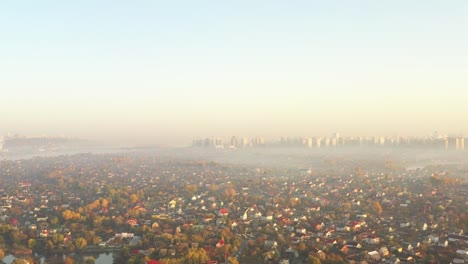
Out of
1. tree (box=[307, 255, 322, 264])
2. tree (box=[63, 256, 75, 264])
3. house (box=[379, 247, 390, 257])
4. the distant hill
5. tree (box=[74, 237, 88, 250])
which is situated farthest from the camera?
the distant hill

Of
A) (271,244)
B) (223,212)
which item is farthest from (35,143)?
(271,244)

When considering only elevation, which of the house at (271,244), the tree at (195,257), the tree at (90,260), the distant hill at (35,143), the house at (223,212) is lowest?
the tree at (90,260)

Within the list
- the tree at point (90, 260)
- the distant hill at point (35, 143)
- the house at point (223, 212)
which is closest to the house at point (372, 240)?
the house at point (223, 212)

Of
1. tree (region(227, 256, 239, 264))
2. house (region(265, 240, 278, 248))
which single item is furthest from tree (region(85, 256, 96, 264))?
house (region(265, 240, 278, 248))

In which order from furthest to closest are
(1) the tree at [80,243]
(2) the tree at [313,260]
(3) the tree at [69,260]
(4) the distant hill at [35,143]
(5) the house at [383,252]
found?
(4) the distant hill at [35,143] < (1) the tree at [80,243] < (5) the house at [383,252] < (3) the tree at [69,260] < (2) the tree at [313,260]

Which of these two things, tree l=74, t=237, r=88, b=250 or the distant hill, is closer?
tree l=74, t=237, r=88, b=250

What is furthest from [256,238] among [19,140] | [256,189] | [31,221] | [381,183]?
[19,140]

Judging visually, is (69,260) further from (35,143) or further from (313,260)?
(35,143)

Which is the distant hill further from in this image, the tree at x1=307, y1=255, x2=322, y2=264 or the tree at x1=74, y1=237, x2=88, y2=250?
the tree at x1=307, y1=255, x2=322, y2=264

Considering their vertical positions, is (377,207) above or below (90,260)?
above

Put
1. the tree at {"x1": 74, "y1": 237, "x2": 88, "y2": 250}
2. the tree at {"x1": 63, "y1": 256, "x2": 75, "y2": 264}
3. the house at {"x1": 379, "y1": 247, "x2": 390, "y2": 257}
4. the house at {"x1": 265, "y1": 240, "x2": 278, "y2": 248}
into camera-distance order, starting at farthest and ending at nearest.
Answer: the tree at {"x1": 74, "y1": 237, "x2": 88, "y2": 250}, the house at {"x1": 265, "y1": 240, "x2": 278, "y2": 248}, the house at {"x1": 379, "y1": 247, "x2": 390, "y2": 257}, the tree at {"x1": 63, "y1": 256, "x2": 75, "y2": 264}

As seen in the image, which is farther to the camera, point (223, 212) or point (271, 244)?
point (223, 212)

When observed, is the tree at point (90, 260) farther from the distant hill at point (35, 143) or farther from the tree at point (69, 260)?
the distant hill at point (35, 143)
